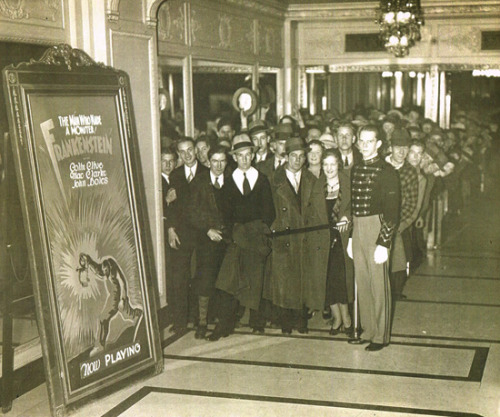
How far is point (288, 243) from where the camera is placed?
223 inches

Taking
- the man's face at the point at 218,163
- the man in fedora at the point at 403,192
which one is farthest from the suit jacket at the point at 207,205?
the man in fedora at the point at 403,192

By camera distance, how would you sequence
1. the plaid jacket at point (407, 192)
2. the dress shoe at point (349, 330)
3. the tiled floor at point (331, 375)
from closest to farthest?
the tiled floor at point (331, 375)
the dress shoe at point (349, 330)
the plaid jacket at point (407, 192)

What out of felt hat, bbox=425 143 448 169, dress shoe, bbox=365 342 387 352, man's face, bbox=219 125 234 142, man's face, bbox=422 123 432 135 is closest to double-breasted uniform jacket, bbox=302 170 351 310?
dress shoe, bbox=365 342 387 352

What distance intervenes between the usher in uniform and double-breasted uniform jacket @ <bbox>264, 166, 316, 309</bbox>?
0.45 meters

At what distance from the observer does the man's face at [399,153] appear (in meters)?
6.39

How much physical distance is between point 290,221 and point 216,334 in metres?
1.09

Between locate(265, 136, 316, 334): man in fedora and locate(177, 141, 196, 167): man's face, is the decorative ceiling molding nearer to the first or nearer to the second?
locate(177, 141, 196, 167): man's face

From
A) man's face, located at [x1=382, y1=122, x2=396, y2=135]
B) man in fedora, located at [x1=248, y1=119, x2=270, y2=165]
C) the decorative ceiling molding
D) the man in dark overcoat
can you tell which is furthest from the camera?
the decorative ceiling molding

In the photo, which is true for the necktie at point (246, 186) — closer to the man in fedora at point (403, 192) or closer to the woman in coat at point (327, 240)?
the woman in coat at point (327, 240)

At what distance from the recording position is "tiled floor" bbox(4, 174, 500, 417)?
4.42 meters

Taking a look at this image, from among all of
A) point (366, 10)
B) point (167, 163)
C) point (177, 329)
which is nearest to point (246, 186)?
point (167, 163)

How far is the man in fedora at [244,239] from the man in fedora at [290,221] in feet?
0.29

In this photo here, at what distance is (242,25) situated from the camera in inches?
356

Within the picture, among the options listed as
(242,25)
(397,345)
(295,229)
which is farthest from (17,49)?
(242,25)
